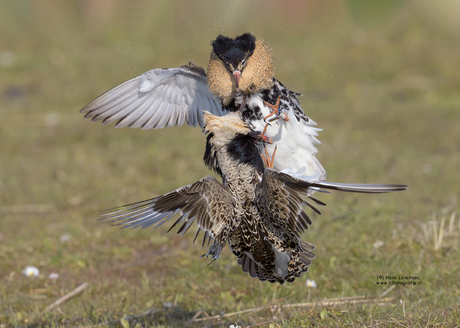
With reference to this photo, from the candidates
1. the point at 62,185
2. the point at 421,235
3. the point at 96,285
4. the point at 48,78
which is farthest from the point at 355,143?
the point at 48,78

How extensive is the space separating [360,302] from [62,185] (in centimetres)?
477

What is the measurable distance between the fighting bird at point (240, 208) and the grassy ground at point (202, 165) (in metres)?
0.44

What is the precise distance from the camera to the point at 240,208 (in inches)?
145

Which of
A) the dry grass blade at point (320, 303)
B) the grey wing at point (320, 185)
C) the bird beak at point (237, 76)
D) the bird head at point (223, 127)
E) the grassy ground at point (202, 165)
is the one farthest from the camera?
the grassy ground at point (202, 165)

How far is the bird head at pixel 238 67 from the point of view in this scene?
410 cm

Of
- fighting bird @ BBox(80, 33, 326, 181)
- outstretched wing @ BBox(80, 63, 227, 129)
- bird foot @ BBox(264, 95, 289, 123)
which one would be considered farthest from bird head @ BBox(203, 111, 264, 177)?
outstretched wing @ BBox(80, 63, 227, 129)

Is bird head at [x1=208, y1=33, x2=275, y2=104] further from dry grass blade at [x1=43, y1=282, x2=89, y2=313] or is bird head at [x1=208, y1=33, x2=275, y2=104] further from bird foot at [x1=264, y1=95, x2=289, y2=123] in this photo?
dry grass blade at [x1=43, y1=282, x2=89, y2=313]

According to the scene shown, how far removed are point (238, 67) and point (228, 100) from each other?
33 centimetres

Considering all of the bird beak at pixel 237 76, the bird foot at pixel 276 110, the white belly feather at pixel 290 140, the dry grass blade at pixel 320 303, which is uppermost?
the bird beak at pixel 237 76

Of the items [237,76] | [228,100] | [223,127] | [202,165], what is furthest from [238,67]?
[202,165]

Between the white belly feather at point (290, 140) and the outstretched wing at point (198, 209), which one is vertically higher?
the white belly feather at point (290, 140)

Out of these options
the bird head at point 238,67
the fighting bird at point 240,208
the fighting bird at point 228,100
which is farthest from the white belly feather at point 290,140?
the fighting bird at point 240,208

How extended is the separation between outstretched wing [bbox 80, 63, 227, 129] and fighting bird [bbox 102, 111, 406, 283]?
Answer: 84cm

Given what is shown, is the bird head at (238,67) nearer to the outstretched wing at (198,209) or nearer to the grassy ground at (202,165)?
the outstretched wing at (198,209)
